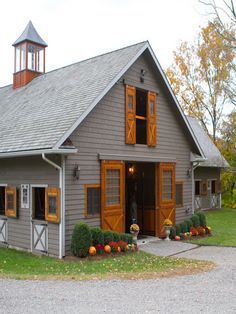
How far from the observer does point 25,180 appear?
12.2m

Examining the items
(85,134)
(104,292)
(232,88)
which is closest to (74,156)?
(85,134)

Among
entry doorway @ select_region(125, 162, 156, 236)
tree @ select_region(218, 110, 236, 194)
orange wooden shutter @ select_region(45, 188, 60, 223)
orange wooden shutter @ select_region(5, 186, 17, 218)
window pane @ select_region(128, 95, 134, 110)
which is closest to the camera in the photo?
orange wooden shutter @ select_region(45, 188, 60, 223)

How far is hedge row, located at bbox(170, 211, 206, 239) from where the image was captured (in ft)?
46.8

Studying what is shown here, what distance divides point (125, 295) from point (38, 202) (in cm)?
566

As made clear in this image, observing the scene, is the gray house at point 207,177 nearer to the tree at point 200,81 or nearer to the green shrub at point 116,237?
the tree at point 200,81

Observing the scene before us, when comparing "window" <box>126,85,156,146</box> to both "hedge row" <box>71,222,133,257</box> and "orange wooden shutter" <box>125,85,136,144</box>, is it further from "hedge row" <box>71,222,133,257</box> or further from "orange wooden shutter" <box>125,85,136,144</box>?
"hedge row" <box>71,222,133,257</box>

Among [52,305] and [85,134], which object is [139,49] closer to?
[85,134]

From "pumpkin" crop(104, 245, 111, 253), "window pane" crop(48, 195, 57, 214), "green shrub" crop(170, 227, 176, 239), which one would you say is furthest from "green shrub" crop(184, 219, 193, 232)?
"window pane" crop(48, 195, 57, 214)

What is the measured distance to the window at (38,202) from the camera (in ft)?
38.9

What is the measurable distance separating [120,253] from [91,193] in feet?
6.15

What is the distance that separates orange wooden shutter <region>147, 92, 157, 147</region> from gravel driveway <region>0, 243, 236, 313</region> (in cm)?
604

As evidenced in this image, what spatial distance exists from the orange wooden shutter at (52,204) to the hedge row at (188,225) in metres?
4.93

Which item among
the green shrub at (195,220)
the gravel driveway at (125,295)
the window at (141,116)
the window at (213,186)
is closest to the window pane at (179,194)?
the green shrub at (195,220)

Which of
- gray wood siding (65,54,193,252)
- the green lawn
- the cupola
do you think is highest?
Result: the cupola
